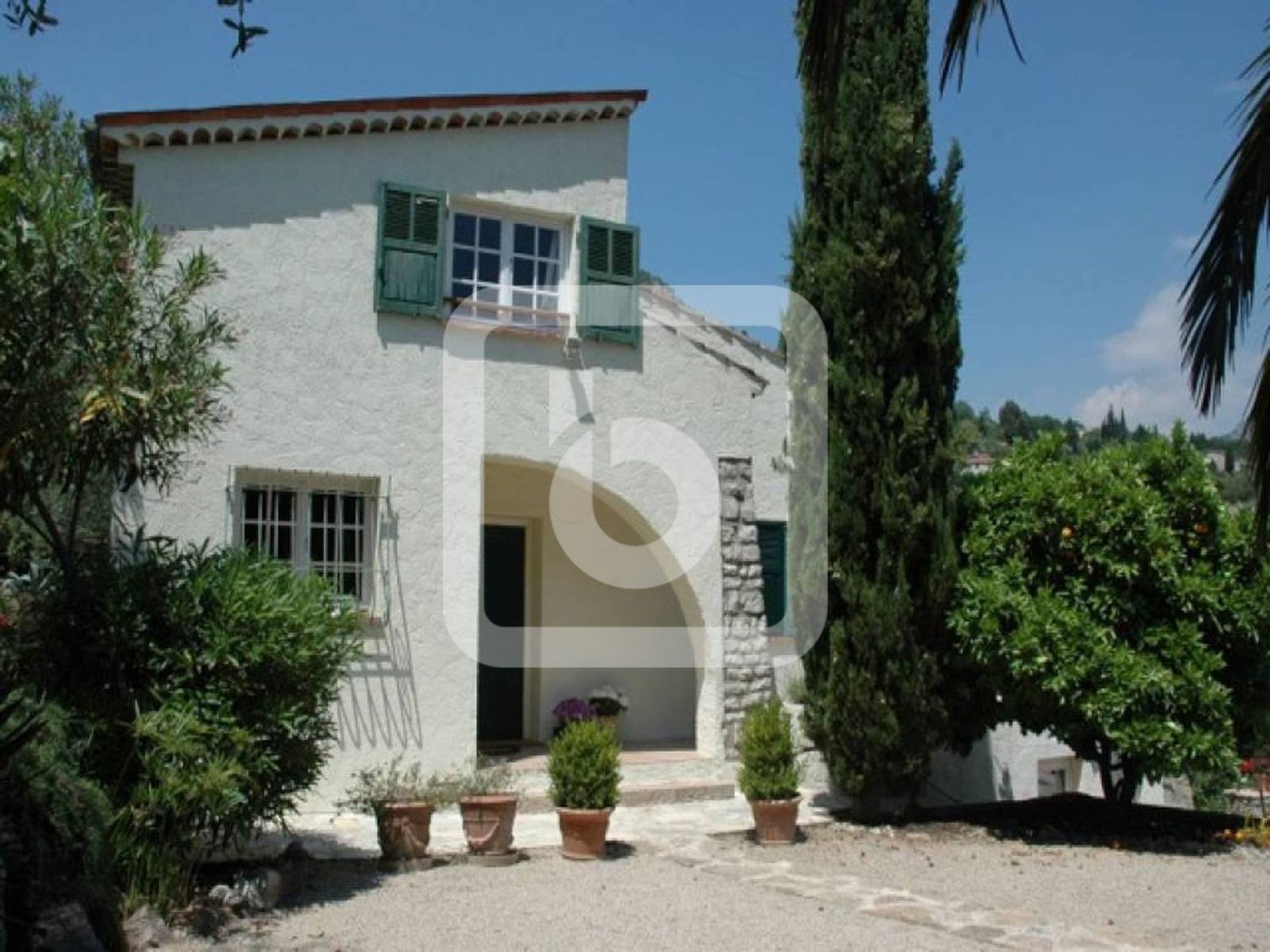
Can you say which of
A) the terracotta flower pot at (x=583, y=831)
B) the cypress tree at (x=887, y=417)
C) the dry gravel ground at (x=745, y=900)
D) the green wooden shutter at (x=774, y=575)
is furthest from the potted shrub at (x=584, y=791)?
the green wooden shutter at (x=774, y=575)

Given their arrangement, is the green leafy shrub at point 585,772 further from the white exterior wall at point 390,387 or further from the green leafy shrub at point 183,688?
the white exterior wall at point 390,387

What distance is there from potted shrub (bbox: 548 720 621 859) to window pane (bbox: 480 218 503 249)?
5761mm

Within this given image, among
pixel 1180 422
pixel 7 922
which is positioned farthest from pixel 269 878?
pixel 1180 422

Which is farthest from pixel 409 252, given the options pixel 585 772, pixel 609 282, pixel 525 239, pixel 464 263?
pixel 585 772

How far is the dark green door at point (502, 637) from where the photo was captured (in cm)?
1370

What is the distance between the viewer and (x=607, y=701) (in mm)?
13609

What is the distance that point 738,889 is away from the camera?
8219 millimetres

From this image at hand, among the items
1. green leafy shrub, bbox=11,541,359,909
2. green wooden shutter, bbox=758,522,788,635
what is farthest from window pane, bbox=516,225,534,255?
green leafy shrub, bbox=11,541,359,909

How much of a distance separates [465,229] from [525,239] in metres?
0.72

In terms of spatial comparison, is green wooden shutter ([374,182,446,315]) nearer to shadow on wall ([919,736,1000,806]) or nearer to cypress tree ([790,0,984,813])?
cypress tree ([790,0,984,813])

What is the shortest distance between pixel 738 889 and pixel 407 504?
505cm

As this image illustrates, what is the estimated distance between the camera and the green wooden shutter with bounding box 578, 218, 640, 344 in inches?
501

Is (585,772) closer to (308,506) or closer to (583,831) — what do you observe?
(583,831)

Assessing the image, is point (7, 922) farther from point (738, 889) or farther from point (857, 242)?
point (857, 242)
